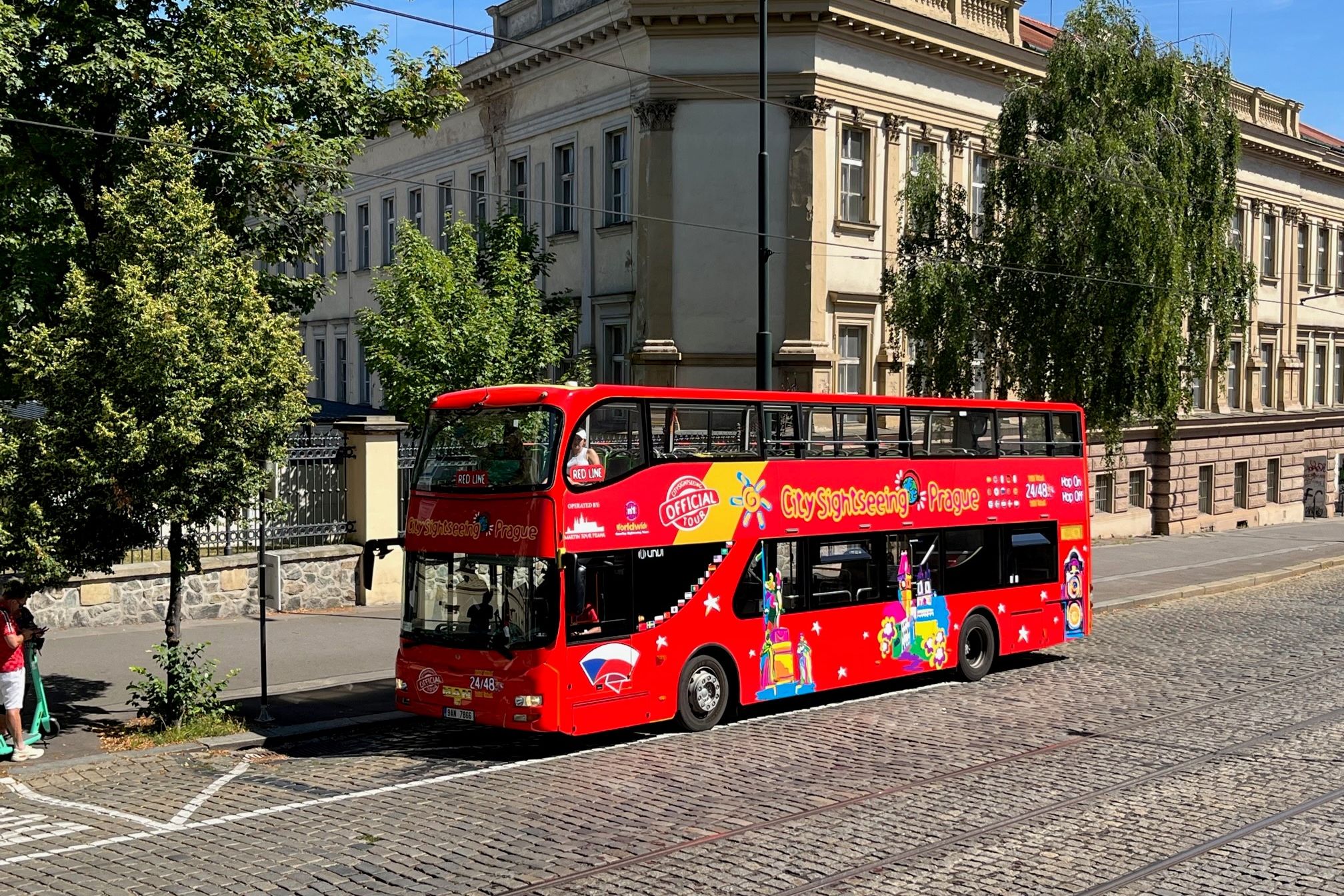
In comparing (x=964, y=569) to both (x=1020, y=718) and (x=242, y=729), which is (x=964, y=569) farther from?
(x=242, y=729)

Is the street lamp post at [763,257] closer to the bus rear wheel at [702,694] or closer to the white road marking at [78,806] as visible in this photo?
the bus rear wheel at [702,694]

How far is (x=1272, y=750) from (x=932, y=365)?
610 inches

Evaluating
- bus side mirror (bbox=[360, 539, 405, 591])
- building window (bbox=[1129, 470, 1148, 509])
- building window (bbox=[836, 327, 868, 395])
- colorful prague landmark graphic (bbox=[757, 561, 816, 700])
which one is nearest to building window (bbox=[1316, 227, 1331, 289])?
building window (bbox=[1129, 470, 1148, 509])

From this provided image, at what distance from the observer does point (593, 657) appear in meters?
12.9

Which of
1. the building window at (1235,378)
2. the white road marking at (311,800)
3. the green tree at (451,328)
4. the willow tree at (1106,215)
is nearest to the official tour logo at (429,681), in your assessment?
the white road marking at (311,800)

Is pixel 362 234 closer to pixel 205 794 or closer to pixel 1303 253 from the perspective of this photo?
pixel 205 794

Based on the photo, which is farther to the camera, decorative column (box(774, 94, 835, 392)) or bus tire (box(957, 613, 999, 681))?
decorative column (box(774, 94, 835, 392))

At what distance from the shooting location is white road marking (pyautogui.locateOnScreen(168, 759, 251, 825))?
10555 mm

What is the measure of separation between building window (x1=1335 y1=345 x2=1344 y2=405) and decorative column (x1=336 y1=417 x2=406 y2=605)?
41.4 metres

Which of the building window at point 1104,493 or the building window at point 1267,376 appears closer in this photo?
the building window at point 1104,493

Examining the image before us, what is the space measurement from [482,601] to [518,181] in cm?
2297

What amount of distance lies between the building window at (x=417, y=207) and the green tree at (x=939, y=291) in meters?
15.1

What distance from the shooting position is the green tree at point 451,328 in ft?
74.9

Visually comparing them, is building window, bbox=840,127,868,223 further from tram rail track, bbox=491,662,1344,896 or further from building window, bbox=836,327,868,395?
tram rail track, bbox=491,662,1344,896
